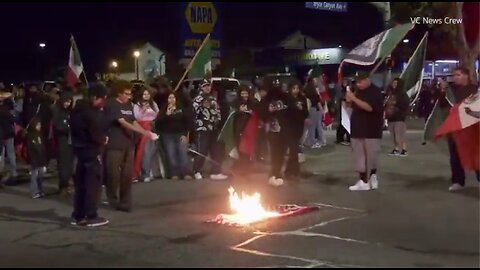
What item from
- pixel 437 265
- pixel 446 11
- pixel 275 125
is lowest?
pixel 437 265

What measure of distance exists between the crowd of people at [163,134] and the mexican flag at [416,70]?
0.71 meters

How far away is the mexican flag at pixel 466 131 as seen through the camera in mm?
10633

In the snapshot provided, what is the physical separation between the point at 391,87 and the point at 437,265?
31.2 feet

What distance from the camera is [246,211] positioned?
9.50m

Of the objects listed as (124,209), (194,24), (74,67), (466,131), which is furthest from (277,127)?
(194,24)

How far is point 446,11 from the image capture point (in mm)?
22828

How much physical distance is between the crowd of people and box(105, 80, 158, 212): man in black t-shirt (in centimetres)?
1

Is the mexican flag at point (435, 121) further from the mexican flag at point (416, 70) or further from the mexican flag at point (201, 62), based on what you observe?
the mexican flag at point (201, 62)

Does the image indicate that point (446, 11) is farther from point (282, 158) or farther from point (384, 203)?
point (384, 203)

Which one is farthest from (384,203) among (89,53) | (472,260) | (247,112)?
(89,53)

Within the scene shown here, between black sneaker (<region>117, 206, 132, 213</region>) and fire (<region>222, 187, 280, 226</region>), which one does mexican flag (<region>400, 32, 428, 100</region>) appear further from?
black sneaker (<region>117, 206, 132, 213</region>)

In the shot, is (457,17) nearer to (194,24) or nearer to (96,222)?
(194,24)

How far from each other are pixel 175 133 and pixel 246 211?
388 centimetres

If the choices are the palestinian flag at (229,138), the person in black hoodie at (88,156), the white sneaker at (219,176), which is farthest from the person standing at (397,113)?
the person in black hoodie at (88,156)
